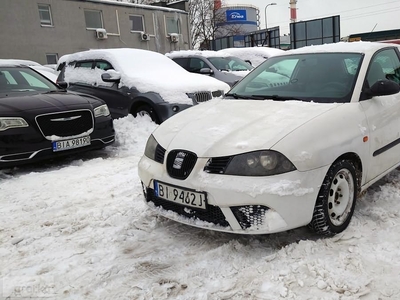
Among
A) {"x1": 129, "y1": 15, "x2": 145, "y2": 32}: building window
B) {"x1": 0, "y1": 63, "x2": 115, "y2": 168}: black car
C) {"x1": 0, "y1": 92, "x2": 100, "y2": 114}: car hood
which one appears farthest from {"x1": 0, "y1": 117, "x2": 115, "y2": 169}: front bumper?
{"x1": 129, "y1": 15, "x2": 145, "y2": 32}: building window

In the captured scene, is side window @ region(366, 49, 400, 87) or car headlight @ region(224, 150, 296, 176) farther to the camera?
side window @ region(366, 49, 400, 87)

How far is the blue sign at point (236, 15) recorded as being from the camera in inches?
2016

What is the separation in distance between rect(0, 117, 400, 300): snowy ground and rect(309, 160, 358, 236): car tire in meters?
0.10

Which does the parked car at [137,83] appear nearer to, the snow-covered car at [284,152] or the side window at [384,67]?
the snow-covered car at [284,152]

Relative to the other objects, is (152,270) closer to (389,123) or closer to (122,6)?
(389,123)

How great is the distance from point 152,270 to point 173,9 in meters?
25.3

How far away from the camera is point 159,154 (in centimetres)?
301

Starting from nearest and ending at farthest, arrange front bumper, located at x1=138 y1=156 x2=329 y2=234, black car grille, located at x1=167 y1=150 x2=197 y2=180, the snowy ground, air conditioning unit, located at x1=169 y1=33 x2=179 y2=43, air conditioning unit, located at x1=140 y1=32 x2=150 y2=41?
the snowy ground < front bumper, located at x1=138 y1=156 x2=329 y2=234 < black car grille, located at x1=167 y1=150 x2=197 y2=180 < air conditioning unit, located at x1=140 y1=32 x2=150 y2=41 < air conditioning unit, located at x1=169 y1=33 x2=179 y2=43

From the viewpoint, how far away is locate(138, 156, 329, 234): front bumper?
2477mm

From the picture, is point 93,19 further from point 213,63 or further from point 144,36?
point 213,63

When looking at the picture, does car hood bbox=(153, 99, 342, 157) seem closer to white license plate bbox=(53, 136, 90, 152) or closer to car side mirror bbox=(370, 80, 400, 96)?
car side mirror bbox=(370, 80, 400, 96)

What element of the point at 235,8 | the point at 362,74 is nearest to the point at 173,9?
the point at 362,74

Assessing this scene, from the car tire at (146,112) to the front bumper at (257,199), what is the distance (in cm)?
413

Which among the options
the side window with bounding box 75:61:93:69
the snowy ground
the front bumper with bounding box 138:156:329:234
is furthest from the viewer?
the side window with bounding box 75:61:93:69
